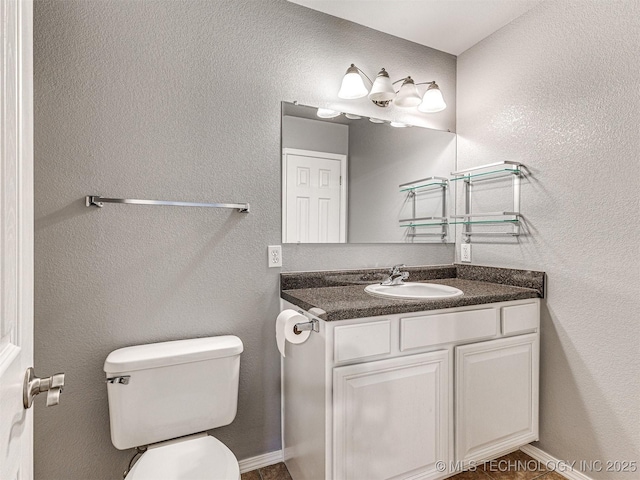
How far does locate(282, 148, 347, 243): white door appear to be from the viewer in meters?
1.77

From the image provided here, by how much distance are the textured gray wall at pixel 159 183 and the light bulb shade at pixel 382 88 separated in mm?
208

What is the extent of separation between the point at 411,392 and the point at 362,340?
335 mm

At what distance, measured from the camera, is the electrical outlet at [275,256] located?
1724mm

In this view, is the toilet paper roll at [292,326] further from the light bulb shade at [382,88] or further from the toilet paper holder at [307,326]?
the light bulb shade at [382,88]

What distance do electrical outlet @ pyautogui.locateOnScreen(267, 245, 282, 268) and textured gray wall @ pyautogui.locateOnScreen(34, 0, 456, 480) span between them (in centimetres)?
4

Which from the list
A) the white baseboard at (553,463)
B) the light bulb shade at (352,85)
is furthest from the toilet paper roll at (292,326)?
the white baseboard at (553,463)

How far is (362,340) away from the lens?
131cm

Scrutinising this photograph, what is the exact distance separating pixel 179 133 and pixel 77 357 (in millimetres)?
1046

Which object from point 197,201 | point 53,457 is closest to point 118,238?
point 197,201

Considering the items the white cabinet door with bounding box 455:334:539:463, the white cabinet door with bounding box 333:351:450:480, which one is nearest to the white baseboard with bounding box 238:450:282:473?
the white cabinet door with bounding box 333:351:450:480

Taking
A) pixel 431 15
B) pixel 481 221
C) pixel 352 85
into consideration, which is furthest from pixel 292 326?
pixel 431 15

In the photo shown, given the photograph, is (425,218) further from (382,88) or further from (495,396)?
(495,396)

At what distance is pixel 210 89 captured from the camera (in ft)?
5.26
